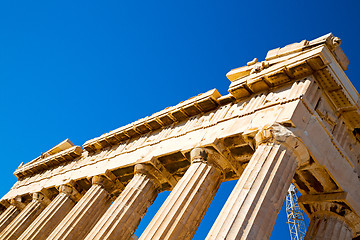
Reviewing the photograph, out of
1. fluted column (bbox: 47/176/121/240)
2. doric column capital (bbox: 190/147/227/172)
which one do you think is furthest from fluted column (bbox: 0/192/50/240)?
doric column capital (bbox: 190/147/227/172)

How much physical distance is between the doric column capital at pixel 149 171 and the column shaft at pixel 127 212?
0.14 m

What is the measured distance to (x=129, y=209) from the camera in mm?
15812

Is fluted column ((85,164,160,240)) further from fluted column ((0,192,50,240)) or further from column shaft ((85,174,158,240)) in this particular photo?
fluted column ((0,192,50,240))

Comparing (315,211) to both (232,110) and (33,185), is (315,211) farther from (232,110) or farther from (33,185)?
(33,185)

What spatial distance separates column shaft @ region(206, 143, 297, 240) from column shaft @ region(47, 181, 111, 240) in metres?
9.87

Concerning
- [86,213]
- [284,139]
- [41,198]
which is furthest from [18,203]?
[284,139]

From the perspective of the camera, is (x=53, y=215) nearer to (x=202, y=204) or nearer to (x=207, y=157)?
(x=202, y=204)

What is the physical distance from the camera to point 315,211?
1388 centimetres

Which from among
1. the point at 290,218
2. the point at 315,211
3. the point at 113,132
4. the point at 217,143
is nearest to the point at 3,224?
the point at 113,132

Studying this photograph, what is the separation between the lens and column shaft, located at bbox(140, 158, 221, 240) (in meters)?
12.6

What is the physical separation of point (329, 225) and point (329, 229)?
0.18m

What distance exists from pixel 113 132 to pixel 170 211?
997 cm

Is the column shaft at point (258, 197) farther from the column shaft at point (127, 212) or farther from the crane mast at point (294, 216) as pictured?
the crane mast at point (294, 216)

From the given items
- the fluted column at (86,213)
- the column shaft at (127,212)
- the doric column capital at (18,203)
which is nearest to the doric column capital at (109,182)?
the fluted column at (86,213)
